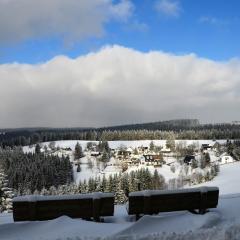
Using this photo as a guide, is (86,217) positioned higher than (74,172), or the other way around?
(86,217)

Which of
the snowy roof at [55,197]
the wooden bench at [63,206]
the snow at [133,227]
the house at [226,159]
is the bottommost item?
the house at [226,159]

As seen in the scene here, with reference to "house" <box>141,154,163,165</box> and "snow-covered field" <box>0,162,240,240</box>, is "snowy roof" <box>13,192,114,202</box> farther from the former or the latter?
"house" <box>141,154,163,165</box>

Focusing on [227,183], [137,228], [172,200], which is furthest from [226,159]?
[137,228]

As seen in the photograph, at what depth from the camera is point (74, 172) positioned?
573ft

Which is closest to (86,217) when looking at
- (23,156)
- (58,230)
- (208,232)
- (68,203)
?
(68,203)

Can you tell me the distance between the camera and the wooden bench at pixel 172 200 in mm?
14930

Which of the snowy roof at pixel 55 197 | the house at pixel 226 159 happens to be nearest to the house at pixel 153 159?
the house at pixel 226 159

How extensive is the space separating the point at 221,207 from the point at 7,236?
812cm

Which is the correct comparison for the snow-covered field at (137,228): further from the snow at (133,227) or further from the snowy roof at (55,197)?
the snowy roof at (55,197)

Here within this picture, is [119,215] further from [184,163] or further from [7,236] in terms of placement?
[184,163]

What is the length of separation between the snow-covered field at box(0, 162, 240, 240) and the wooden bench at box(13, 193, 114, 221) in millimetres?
315

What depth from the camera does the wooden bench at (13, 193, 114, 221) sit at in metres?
13.9

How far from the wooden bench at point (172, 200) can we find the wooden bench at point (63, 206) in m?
0.89

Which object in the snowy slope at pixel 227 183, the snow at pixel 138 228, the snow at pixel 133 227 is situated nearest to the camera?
the snow at pixel 138 228
